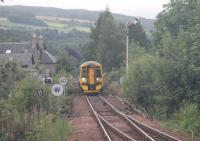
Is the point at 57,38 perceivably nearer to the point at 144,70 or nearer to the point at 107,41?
the point at 107,41

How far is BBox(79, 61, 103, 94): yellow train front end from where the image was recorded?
40.9 metres

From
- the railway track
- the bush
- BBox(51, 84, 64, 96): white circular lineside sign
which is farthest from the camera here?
BBox(51, 84, 64, 96): white circular lineside sign

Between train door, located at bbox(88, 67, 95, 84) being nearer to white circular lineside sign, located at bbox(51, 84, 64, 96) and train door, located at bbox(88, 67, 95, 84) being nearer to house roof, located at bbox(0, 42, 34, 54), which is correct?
white circular lineside sign, located at bbox(51, 84, 64, 96)

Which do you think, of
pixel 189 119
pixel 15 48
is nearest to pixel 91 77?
pixel 189 119

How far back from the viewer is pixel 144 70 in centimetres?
3170

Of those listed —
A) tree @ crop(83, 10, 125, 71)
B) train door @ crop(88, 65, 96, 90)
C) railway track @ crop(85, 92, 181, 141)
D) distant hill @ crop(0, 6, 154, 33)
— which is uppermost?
distant hill @ crop(0, 6, 154, 33)

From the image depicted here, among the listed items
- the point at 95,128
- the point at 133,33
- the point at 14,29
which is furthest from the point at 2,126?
the point at 14,29

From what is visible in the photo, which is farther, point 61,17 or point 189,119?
point 61,17

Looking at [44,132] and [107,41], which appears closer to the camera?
[44,132]

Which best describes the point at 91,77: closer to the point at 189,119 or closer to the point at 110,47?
the point at 189,119

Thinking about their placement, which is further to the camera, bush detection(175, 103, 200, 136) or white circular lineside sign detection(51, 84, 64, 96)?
white circular lineside sign detection(51, 84, 64, 96)

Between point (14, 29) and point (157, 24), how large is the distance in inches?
3762

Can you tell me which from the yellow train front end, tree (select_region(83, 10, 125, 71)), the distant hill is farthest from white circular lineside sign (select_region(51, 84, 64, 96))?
the distant hill

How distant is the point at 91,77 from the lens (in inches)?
1619
